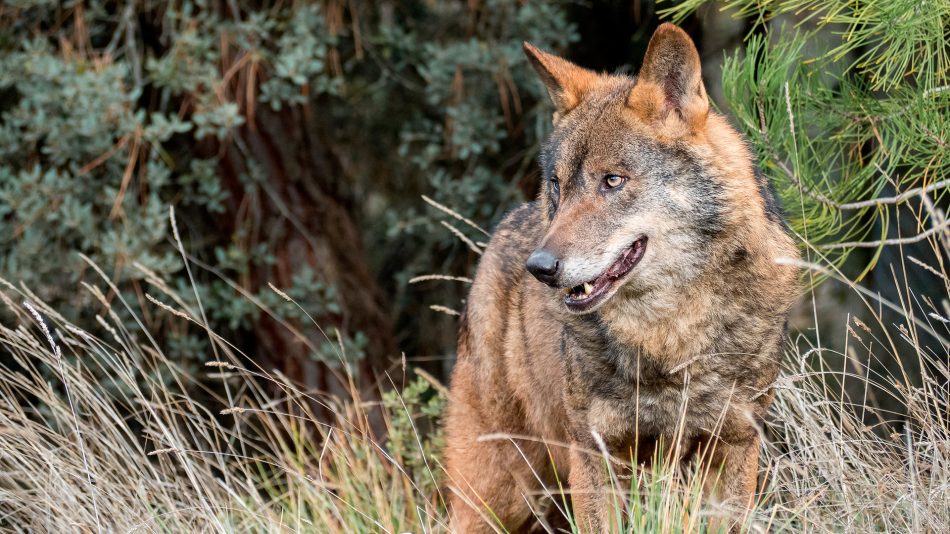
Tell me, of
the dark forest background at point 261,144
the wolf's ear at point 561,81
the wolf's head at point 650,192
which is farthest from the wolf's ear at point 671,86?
the dark forest background at point 261,144

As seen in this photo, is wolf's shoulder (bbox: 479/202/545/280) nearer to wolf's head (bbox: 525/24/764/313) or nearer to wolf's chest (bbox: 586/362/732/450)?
wolf's head (bbox: 525/24/764/313)

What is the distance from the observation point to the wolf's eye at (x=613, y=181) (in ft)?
11.7

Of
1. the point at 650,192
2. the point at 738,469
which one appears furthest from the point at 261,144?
the point at 738,469

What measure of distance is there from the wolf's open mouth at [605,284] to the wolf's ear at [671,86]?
459mm

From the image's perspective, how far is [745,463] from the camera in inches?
137

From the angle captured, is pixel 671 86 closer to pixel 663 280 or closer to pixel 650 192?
pixel 650 192

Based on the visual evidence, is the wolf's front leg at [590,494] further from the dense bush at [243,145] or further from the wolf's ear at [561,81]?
the dense bush at [243,145]

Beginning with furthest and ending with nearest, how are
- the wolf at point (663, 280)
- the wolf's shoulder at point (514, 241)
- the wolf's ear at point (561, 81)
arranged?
the wolf's shoulder at point (514, 241)
the wolf's ear at point (561, 81)
the wolf at point (663, 280)

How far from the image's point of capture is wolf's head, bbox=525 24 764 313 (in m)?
3.41

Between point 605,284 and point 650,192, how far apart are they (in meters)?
0.35

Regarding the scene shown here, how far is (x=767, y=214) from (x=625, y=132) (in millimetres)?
574

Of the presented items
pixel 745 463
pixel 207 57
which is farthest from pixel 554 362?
pixel 207 57

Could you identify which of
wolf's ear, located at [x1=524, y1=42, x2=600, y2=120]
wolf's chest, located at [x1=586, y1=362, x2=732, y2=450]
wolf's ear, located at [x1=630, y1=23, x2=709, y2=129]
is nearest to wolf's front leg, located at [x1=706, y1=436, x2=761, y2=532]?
wolf's chest, located at [x1=586, y1=362, x2=732, y2=450]

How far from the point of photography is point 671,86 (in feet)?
11.8
